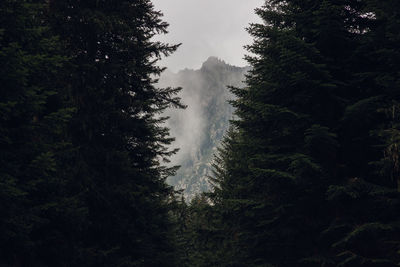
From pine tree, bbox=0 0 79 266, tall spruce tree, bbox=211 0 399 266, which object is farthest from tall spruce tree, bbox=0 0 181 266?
tall spruce tree, bbox=211 0 399 266

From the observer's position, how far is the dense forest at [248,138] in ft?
17.9

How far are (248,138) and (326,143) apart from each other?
351 centimetres

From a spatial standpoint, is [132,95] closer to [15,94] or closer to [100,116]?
[100,116]

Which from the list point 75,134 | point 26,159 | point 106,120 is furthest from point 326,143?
point 75,134

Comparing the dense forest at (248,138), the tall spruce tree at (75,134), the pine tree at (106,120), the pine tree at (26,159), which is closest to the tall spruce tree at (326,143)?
the dense forest at (248,138)

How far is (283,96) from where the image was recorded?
28.3ft

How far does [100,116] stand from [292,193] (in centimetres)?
619

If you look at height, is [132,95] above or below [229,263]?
above

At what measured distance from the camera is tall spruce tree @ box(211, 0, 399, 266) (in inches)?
259

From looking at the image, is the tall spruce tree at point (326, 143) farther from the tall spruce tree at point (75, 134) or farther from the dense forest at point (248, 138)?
the tall spruce tree at point (75, 134)

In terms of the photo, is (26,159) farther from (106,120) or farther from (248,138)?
(248,138)

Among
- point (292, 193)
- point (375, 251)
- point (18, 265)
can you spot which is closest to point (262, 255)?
point (292, 193)

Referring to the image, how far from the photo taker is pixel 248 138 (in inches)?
405

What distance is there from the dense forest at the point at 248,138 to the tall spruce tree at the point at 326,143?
0.04 meters
